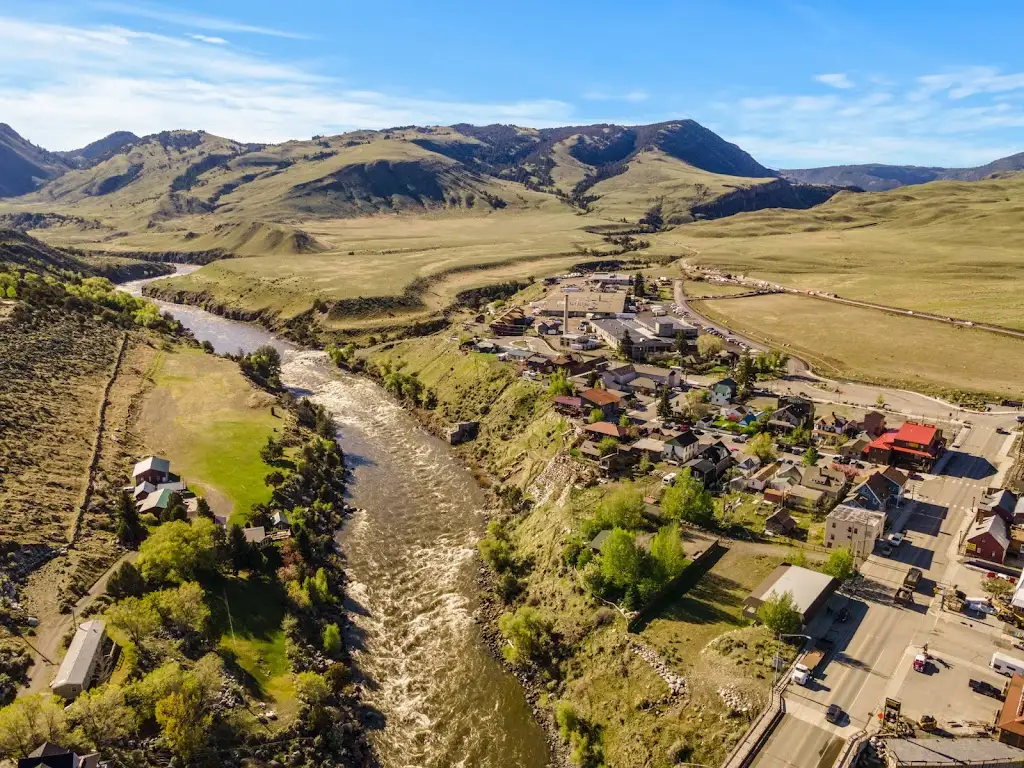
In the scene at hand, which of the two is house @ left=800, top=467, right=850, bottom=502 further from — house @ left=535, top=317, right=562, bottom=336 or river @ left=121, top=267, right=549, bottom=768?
house @ left=535, top=317, right=562, bottom=336

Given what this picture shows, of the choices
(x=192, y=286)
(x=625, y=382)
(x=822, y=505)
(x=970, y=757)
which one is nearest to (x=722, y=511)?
(x=822, y=505)

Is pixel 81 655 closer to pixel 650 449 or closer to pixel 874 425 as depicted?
pixel 650 449

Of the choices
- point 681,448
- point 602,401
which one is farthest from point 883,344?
point 681,448

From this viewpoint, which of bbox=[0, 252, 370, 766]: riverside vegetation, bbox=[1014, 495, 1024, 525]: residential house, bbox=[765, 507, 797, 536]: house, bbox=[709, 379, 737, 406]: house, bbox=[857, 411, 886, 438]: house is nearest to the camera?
bbox=[0, 252, 370, 766]: riverside vegetation

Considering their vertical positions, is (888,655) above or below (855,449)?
below

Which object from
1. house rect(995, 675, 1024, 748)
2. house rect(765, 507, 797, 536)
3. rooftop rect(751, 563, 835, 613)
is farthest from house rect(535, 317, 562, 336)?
house rect(995, 675, 1024, 748)

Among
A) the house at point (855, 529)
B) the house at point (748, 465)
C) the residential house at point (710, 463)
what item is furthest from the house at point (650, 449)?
the house at point (855, 529)

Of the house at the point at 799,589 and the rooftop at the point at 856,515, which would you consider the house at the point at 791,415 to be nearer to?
the rooftop at the point at 856,515
